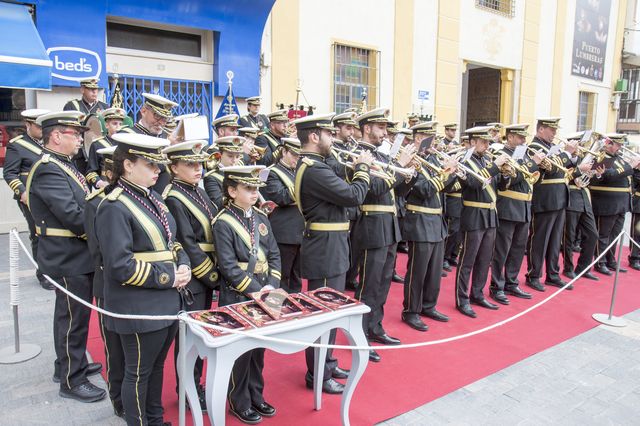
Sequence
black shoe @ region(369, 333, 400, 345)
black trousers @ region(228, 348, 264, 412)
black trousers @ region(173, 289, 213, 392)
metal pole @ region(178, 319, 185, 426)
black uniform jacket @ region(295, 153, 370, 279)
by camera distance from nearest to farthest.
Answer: metal pole @ region(178, 319, 185, 426) < black trousers @ region(228, 348, 264, 412) < black trousers @ region(173, 289, 213, 392) < black uniform jacket @ region(295, 153, 370, 279) < black shoe @ region(369, 333, 400, 345)

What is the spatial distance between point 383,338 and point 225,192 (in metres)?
2.14

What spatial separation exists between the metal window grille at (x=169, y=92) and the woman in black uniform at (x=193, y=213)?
5785 mm

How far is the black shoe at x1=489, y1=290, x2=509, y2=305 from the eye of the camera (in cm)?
578

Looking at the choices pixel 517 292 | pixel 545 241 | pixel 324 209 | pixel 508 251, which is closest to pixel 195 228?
pixel 324 209

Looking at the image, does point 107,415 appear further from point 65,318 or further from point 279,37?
A: point 279,37

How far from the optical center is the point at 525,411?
3.51 metres

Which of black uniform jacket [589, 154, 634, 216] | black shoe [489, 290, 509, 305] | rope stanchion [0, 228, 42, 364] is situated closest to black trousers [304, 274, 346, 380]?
rope stanchion [0, 228, 42, 364]

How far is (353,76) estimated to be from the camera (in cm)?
1153

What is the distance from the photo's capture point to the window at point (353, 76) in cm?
1124

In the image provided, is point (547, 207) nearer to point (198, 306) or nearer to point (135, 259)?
point (198, 306)

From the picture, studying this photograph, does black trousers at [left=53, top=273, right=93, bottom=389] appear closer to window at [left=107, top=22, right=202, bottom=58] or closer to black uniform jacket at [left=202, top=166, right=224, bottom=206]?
black uniform jacket at [left=202, top=166, right=224, bottom=206]

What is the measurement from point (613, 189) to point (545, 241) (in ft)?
5.27

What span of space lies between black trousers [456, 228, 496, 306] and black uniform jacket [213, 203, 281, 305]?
2.81 metres

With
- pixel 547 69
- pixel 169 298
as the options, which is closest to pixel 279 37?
pixel 169 298
